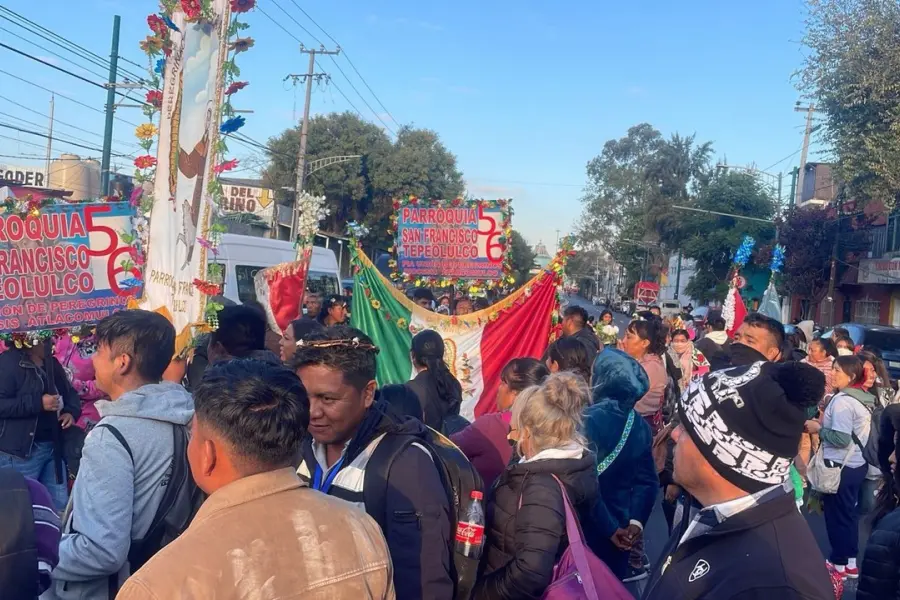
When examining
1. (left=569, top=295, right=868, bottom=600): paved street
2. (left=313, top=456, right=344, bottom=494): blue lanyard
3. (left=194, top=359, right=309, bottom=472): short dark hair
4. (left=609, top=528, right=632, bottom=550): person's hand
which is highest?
(left=194, top=359, right=309, bottom=472): short dark hair

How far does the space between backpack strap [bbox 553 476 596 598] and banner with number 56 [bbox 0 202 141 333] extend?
2878 millimetres

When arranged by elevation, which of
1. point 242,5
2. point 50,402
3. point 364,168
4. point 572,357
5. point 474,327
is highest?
point 364,168

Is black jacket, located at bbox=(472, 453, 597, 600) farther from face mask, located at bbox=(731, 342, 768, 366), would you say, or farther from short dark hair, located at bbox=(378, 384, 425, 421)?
face mask, located at bbox=(731, 342, 768, 366)

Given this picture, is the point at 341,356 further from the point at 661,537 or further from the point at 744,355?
the point at 661,537

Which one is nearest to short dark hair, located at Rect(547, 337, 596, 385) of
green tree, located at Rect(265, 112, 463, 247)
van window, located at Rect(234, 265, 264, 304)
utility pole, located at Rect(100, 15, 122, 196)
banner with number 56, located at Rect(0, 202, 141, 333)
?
banner with number 56, located at Rect(0, 202, 141, 333)

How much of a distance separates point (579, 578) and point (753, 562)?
2.96ft

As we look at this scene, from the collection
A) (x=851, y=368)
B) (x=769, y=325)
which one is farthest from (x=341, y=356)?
(x=851, y=368)

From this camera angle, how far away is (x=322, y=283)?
16.6m

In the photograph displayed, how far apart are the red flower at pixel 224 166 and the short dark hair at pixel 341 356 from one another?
1.96 m

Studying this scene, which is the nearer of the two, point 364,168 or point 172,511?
point 172,511

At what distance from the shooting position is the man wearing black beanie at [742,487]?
6.10ft

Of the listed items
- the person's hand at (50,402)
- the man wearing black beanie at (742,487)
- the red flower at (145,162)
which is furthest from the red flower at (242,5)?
the man wearing black beanie at (742,487)

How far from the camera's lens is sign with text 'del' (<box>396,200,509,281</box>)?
991 cm

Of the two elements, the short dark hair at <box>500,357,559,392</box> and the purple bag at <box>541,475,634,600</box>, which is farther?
the short dark hair at <box>500,357,559,392</box>
